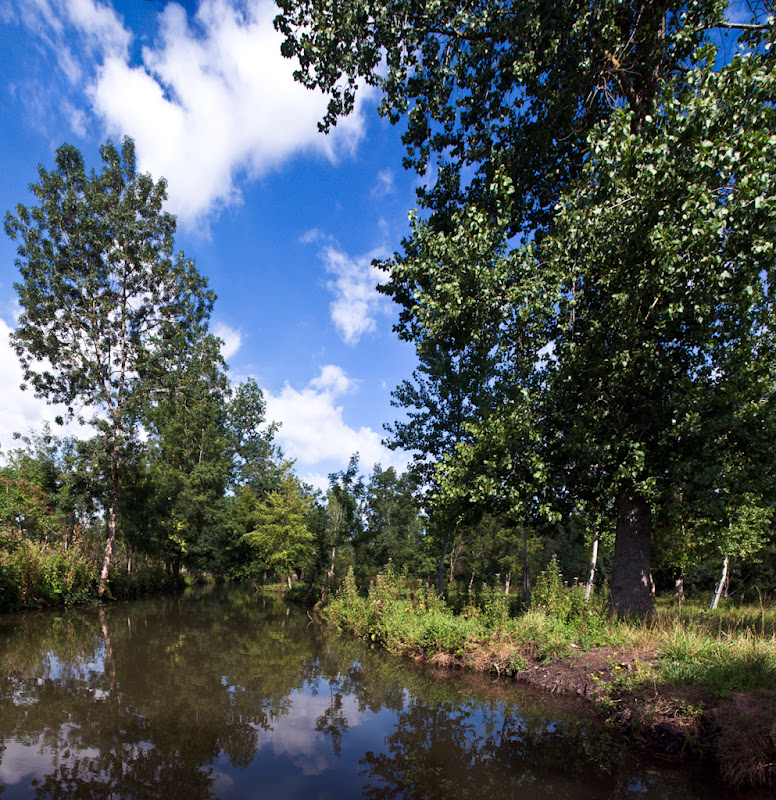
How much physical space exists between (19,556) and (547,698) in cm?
1769

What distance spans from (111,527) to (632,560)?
21.4m

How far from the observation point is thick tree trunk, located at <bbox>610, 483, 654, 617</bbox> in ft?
31.4

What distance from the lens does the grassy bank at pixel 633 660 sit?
5.54m

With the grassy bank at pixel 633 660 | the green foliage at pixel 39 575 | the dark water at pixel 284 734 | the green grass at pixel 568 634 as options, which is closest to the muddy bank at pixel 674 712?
the grassy bank at pixel 633 660

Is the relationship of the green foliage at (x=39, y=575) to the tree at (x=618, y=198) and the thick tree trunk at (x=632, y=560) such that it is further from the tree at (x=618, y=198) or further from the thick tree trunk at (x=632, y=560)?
the thick tree trunk at (x=632, y=560)

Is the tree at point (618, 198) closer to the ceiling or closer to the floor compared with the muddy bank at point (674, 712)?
closer to the ceiling

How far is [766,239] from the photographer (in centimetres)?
744

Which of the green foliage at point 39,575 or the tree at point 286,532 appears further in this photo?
the tree at point 286,532

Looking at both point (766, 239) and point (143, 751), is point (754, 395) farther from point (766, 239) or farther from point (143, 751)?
point (143, 751)

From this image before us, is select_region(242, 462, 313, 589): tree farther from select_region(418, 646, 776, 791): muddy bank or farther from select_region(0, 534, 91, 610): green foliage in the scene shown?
select_region(418, 646, 776, 791): muddy bank

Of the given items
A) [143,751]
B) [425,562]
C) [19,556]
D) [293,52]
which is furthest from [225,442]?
[143,751]

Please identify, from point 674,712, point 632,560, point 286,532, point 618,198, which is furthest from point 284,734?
point 286,532

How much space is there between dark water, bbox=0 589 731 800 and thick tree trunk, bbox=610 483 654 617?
3.03m

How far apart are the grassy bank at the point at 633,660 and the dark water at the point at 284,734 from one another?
55 centimetres
